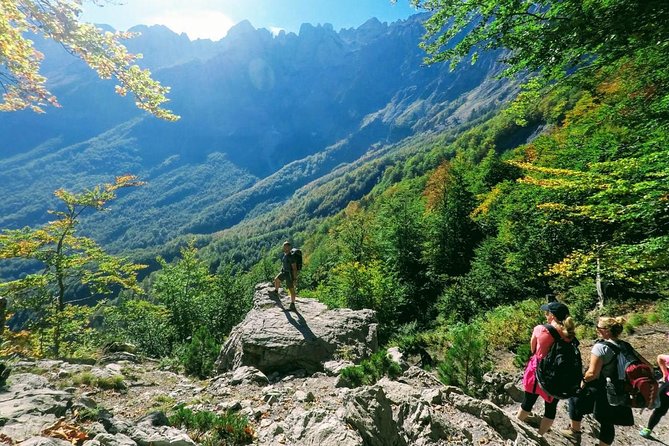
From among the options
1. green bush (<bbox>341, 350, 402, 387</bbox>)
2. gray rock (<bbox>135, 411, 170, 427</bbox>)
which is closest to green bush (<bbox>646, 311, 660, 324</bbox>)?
green bush (<bbox>341, 350, 402, 387</bbox>)

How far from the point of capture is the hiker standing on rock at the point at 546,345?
211 inches

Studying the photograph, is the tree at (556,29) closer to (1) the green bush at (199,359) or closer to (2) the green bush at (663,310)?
(2) the green bush at (663,310)

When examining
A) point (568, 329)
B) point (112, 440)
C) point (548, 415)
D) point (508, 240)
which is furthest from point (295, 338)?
point (508, 240)

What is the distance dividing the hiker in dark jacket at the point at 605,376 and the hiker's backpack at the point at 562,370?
0.20 m

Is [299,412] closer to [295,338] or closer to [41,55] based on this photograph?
[295,338]

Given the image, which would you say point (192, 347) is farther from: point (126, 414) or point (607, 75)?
point (607, 75)

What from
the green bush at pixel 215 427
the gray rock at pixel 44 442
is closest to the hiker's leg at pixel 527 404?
the green bush at pixel 215 427

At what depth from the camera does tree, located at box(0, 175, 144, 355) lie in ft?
49.7

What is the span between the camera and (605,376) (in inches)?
208

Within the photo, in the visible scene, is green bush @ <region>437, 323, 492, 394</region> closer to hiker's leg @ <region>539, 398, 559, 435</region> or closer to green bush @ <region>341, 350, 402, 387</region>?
green bush @ <region>341, 350, 402, 387</region>

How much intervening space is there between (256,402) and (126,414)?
2762 millimetres

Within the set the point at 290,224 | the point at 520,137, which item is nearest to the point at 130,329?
the point at 520,137

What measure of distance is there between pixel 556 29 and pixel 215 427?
8676mm

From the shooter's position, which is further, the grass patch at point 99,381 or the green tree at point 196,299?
the green tree at point 196,299
